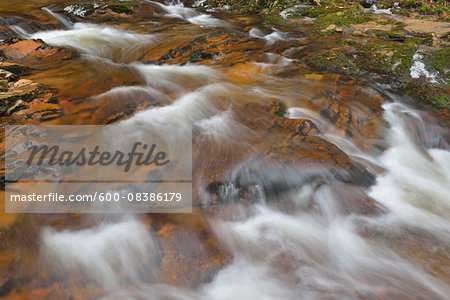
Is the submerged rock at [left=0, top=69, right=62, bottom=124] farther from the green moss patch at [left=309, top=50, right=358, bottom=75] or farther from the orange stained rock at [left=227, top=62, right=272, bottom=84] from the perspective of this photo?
the green moss patch at [left=309, top=50, right=358, bottom=75]

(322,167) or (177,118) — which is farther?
(177,118)

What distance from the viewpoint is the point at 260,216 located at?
347cm

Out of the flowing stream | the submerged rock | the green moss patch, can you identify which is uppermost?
the green moss patch

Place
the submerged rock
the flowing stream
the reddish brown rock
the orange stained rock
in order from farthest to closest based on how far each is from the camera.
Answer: the reddish brown rock < the orange stained rock < the submerged rock < the flowing stream

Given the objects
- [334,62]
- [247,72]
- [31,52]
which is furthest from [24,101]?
[334,62]

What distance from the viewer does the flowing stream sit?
2758 millimetres

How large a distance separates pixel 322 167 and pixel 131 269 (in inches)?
109

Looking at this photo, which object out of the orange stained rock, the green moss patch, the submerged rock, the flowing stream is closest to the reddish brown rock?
the flowing stream

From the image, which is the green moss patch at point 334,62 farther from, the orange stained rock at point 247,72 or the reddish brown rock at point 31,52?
the reddish brown rock at point 31,52

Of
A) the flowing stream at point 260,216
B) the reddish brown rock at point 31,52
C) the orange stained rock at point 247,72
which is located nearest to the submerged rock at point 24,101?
the flowing stream at point 260,216

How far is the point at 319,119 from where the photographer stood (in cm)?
495

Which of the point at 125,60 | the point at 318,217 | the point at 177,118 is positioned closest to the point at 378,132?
the point at 318,217

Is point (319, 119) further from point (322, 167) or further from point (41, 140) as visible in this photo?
point (41, 140)

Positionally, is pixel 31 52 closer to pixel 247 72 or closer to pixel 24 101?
pixel 24 101
